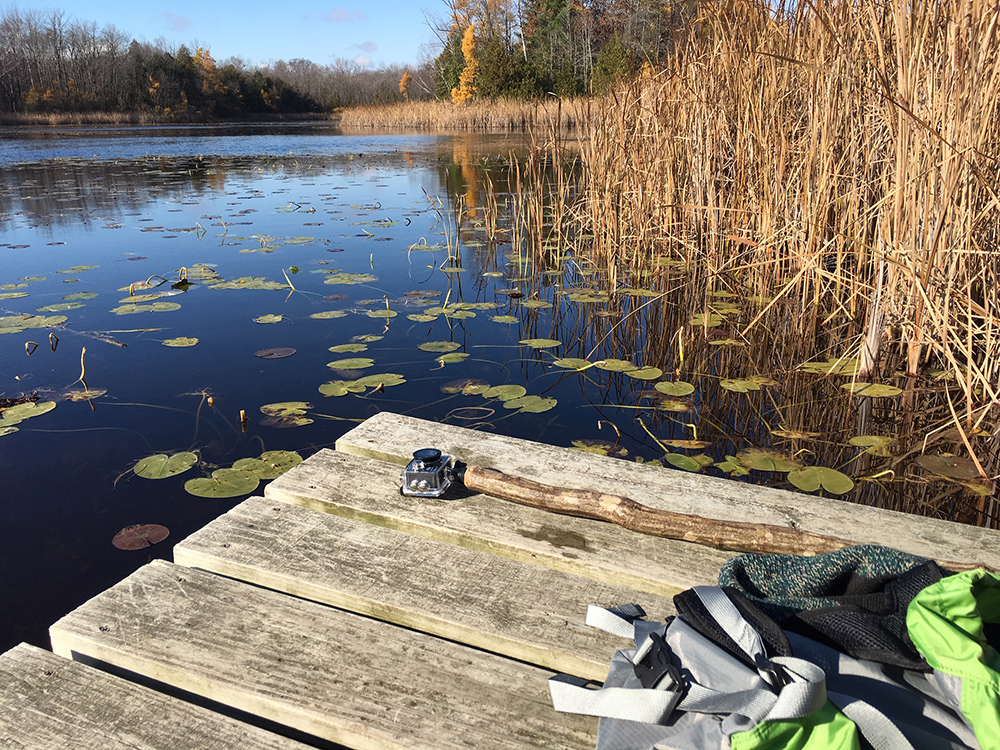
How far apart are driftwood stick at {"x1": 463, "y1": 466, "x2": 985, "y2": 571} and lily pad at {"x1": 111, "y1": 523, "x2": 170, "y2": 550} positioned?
2.73 feet

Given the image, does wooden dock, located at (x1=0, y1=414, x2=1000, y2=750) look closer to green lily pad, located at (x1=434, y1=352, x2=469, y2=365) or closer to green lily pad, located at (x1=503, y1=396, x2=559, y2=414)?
green lily pad, located at (x1=503, y1=396, x2=559, y2=414)

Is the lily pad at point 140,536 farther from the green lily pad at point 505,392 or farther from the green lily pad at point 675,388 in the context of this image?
the green lily pad at point 675,388

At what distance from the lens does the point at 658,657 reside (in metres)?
0.72

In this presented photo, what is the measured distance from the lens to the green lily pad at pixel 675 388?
218 centimetres

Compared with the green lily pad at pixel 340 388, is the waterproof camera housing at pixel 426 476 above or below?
above

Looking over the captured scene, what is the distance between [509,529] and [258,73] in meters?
39.0

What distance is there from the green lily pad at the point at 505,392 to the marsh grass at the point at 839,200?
58 cm

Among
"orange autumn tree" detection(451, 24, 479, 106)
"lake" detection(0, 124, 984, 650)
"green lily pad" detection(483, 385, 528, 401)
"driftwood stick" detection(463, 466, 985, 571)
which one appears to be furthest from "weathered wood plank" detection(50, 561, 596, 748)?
"orange autumn tree" detection(451, 24, 479, 106)

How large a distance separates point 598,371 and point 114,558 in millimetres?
1651

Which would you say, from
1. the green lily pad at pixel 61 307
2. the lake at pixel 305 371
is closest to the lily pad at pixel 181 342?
the lake at pixel 305 371

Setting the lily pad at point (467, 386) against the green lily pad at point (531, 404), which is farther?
the lily pad at point (467, 386)

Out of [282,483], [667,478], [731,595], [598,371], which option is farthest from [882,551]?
[598,371]

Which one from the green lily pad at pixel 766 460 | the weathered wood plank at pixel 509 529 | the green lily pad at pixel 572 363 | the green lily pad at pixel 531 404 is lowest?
the green lily pad at pixel 766 460

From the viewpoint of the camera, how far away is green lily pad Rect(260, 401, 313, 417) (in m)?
2.09
